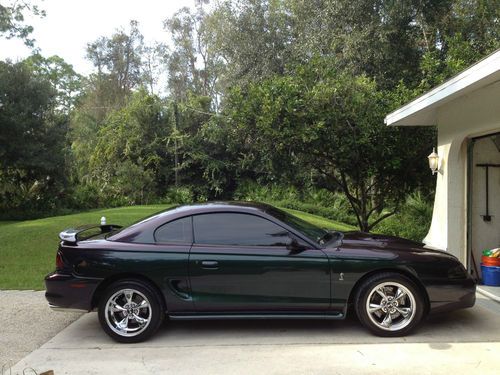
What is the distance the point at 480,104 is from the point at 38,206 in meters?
21.6

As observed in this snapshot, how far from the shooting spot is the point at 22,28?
1359 centimetres

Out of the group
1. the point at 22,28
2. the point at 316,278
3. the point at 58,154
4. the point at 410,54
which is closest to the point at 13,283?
the point at 316,278

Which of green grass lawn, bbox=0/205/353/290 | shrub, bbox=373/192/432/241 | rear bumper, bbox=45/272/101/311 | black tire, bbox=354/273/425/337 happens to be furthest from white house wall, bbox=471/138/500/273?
shrub, bbox=373/192/432/241

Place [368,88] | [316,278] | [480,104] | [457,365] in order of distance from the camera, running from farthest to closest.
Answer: [368,88]
[480,104]
[316,278]
[457,365]

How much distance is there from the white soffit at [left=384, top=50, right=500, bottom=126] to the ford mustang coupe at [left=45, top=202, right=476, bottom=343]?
2126mm

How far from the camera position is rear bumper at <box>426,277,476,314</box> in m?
4.95

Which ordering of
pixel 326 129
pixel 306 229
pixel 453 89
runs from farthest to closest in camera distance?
pixel 326 129 < pixel 453 89 < pixel 306 229

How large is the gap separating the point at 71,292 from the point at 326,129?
21.1 ft

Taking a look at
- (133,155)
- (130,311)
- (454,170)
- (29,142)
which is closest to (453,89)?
(454,170)

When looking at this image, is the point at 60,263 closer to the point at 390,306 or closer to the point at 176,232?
the point at 176,232

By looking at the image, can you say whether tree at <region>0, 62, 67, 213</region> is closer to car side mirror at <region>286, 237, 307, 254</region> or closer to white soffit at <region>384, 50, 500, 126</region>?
white soffit at <region>384, 50, 500, 126</region>

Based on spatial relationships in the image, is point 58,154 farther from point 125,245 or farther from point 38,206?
point 125,245

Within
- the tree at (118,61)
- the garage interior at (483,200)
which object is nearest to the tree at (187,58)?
the tree at (118,61)

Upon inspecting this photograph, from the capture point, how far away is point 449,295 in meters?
4.96
